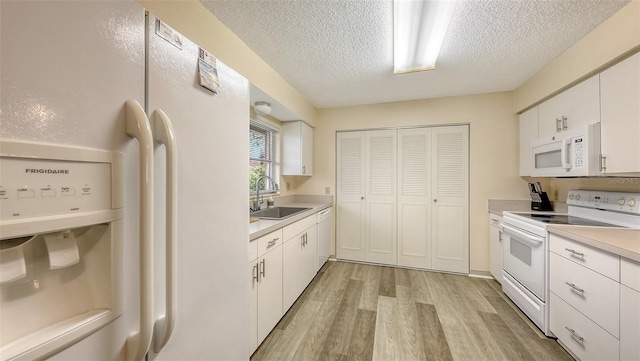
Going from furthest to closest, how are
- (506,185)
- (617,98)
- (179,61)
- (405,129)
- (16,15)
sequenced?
(405,129) → (506,185) → (617,98) → (179,61) → (16,15)

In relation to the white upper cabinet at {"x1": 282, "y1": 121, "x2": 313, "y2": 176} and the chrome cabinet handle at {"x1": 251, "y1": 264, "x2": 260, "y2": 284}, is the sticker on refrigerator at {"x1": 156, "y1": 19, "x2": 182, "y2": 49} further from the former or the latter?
the white upper cabinet at {"x1": 282, "y1": 121, "x2": 313, "y2": 176}

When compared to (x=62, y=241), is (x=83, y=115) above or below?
above

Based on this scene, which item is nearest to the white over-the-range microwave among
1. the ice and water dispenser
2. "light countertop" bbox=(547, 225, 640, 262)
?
"light countertop" bbox=(547, 225, 640, 262)

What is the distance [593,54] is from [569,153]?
2.44 feet

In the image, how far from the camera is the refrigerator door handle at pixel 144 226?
1.73ft

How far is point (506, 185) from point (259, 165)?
306 centimetres

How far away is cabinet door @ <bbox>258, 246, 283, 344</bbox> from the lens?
1613 mm

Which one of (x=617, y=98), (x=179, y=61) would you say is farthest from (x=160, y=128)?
(x=617, y=98)

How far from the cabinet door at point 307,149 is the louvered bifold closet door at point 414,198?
1.26m

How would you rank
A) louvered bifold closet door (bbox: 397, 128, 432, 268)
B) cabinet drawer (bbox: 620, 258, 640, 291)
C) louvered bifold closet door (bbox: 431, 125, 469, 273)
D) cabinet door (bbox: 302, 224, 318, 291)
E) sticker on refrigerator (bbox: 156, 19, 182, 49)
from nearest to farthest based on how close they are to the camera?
sticker on refrigerator (bbox: 156, 19, 182, 49) → cabinet drawer (bbox: 620, 258, 640, 291) → cabinet door (bbox: 302, 224, 318, 291) → louvered bifold closet door (bbox: 431, 125, 469, 273) → louvered bifold closet door (bbox: 397, 128, 432, 268)

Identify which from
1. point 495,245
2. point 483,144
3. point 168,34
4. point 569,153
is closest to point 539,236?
point 569,153

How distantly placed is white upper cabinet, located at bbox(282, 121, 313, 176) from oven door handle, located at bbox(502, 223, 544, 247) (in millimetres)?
2357

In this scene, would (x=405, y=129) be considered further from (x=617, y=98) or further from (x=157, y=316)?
(x=157, y=316)

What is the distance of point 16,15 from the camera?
1.26 feet
